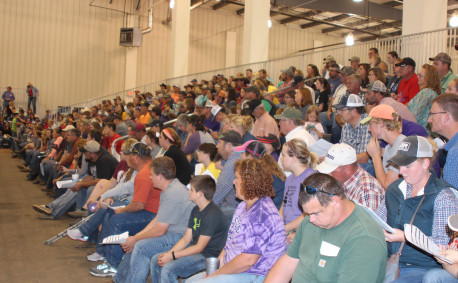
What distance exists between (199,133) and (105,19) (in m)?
17.1

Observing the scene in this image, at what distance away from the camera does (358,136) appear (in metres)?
4.72

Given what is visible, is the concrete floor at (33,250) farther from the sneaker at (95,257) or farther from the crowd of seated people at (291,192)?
the crowd of seated people at (291,192)

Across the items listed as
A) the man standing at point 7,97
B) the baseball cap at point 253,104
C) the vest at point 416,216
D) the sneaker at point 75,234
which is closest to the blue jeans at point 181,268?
the vest at point 416,216

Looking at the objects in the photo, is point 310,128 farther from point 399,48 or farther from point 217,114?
point 399,48

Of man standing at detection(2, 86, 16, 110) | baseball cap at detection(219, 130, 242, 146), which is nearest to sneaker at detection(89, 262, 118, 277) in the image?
baseball cap at detection(219, 130, 242, 146)

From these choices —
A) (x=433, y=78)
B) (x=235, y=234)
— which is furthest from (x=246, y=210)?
(x=433, y=78)

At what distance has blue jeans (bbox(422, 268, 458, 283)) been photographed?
2260mm

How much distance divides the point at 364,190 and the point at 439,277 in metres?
1.00

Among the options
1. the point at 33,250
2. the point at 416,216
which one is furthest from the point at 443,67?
the point at 33,250

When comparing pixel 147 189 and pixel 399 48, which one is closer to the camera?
pixel 147 189

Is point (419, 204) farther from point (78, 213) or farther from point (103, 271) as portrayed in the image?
point (78, 213)

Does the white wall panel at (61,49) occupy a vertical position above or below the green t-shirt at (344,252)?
above

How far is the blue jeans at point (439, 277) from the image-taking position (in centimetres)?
226

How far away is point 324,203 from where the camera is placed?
7.27 feet
